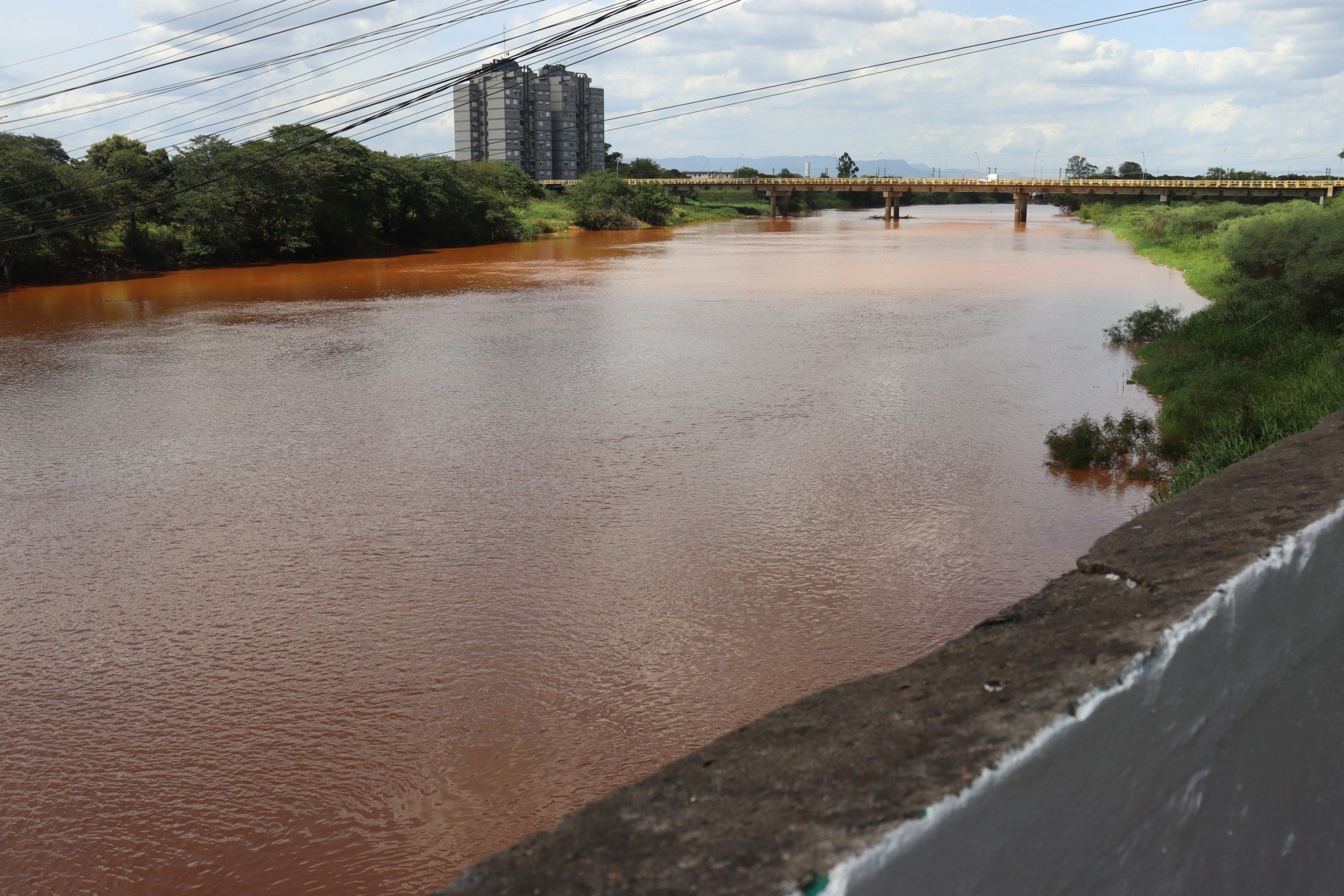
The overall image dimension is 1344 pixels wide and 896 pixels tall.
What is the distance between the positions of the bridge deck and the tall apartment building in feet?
147

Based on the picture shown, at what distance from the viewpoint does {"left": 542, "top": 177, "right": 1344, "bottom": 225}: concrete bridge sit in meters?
67.3

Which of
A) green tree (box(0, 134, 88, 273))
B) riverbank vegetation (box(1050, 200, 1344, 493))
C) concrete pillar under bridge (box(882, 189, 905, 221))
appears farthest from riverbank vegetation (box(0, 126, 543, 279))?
concrete pillar under bridge (box(882, 189, 905, 221))

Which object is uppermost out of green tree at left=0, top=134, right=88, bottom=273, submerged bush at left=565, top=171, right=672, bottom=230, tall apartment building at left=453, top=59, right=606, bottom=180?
tall apartment building at left=453, top=59, right=606, bottom=180

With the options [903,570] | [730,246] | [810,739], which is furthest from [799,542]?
[730,246]

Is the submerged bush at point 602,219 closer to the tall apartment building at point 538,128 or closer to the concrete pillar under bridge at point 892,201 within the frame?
the concrete pillar under bridge at point 892,201

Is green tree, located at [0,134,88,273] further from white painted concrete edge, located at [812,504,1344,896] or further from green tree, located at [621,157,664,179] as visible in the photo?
green tree, located at [621,157,664,179]

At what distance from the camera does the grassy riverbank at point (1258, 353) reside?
31.9ft

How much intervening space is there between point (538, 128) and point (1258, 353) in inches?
5345

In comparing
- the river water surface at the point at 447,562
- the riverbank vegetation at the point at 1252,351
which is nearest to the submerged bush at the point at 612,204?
the riverbank vegetation at the point at 1252,351

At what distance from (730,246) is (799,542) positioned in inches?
1704

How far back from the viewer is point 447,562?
846 centimetres

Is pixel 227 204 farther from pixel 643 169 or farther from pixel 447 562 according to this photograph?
pixel 643 169

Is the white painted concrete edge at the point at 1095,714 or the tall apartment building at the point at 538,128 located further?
the tall apartment building at the point at 538,128

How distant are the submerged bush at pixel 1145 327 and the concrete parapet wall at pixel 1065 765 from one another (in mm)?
16688
